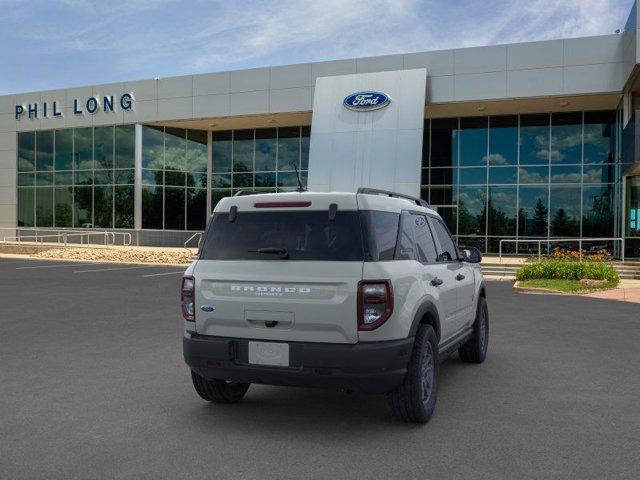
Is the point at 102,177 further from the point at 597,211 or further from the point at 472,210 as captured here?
the point at 597,211

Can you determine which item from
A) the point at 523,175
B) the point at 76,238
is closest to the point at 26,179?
the point at 76,238

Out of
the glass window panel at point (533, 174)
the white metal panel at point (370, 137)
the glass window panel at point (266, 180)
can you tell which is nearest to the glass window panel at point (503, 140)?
the glass window panel at point (533, 174)

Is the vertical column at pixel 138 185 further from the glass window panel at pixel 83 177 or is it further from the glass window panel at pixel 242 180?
the glass window panel at pixel 242 180

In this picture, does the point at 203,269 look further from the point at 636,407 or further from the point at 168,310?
the point at 168,310

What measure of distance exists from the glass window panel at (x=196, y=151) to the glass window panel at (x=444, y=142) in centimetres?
1321

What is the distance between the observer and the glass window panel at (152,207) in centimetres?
3316

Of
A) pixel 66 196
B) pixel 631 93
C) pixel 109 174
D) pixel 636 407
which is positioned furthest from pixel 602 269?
pixel 66 196

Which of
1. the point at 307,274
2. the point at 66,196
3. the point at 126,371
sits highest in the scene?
the point at 66,196

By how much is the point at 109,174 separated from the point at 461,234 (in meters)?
19.2

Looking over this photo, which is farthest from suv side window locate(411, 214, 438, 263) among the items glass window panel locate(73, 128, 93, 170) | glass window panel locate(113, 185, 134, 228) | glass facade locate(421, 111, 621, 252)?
glass window panel locate(73, 128, 93, 170)

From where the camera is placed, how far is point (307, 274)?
14.8 feet

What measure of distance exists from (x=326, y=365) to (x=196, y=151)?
31.8 metres

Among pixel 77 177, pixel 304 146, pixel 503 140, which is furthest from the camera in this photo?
pixel 77 177

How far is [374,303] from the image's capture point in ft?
14.4
